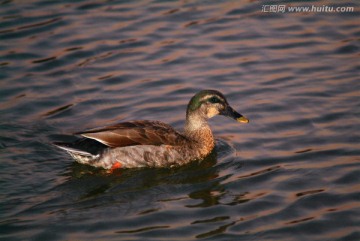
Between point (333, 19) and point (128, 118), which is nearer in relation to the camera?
point (128, 118)

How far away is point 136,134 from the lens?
10.5 metres

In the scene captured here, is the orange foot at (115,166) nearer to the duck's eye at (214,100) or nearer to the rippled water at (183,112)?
the rippled water at (183,112)

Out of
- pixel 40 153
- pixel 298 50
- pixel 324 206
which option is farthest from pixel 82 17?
pixel 324 206

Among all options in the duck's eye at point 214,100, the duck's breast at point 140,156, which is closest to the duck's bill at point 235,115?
the duck's eye at point 214,100

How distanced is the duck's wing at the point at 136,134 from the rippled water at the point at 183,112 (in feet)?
1.49

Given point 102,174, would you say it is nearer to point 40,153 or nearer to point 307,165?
point 40,153

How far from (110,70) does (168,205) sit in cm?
534

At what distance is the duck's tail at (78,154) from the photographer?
10188 mm

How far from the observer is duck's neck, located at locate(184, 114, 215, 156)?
10.9 meters

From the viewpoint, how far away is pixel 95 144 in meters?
10.5

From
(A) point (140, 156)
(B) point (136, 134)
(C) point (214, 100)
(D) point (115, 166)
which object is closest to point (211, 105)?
(C) point (214, 100)

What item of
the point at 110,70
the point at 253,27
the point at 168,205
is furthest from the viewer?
the point at 253,27

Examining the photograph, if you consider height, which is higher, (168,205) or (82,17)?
(82,17)

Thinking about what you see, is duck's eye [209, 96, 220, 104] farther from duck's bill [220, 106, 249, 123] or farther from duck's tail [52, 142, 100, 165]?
duck's tail [52, 142, 100, 165]
